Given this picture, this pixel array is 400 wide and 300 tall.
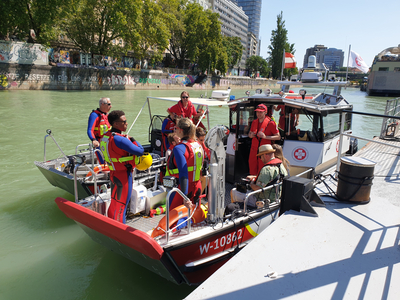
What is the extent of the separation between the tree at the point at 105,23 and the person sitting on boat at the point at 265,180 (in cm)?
3240

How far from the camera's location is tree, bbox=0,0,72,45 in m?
26.5

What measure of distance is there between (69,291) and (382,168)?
6901mm

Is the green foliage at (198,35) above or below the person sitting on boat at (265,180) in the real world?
above

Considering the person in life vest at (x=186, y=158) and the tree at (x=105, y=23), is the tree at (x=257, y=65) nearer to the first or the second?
the tree at (x=105, y=23)

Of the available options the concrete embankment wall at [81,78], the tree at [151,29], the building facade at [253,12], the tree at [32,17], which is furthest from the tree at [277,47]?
the building facade at [253,12]

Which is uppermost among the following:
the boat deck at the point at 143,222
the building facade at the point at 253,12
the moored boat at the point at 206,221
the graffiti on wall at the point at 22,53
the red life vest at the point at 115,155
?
the building facade at the point at 253,12

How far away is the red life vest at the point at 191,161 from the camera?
11.5ft

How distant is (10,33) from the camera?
1155 inches

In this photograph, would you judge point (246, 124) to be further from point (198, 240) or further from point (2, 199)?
point (2, 199)

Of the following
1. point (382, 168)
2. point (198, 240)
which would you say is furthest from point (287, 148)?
point (198, 240)

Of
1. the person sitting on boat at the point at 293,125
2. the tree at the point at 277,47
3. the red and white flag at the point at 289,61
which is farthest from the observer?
the tree at the point at 277,47

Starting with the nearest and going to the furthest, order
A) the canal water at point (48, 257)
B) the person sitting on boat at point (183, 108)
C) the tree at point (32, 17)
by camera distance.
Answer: the canal water at point (48, 257) → the person sitting on boat at point (183, 108) → the tree at point (32, 17)

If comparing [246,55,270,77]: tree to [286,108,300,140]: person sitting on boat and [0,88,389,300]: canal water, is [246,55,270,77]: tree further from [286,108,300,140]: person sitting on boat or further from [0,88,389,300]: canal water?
[286,108,300,140]: person sitting on boat

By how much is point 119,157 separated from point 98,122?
294 cm
